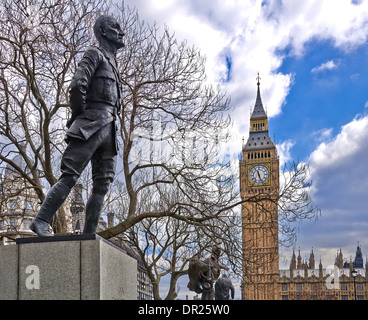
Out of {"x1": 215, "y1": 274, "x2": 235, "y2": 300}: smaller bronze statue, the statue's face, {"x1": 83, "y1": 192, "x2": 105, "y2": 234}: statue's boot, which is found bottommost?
{"x1": 215, "y1": 274, "x2": 235, "y2": 300}: smaller bronze statue

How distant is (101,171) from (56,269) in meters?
1.54

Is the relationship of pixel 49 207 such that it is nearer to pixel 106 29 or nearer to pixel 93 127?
pixel 93 127

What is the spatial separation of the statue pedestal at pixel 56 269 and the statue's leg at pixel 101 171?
0.81 meters

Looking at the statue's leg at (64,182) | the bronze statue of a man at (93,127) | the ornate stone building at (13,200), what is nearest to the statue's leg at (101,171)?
the bronze statue of a man at (93,127)

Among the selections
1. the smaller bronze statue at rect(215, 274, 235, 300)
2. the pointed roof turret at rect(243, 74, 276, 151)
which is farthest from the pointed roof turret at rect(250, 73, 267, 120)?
the smaller bronze statue at rect(215, 274, 235, 300)

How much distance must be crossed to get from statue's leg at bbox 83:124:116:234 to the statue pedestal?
806 mm

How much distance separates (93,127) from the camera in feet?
20.2

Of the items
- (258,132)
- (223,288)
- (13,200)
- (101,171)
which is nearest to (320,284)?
(258,132)

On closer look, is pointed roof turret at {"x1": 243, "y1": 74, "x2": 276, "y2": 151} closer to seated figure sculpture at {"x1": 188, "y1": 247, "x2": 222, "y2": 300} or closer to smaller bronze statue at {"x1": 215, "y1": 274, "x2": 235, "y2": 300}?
smaller bronze statue at {"x1": 215, "y1": 274, "x2": 235, "y2": 300}

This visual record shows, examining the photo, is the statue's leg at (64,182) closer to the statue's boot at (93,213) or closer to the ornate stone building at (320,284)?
the statue's boot at (93,213)

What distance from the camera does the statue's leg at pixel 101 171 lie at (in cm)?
643

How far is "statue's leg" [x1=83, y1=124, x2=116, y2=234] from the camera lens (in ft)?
21.1
